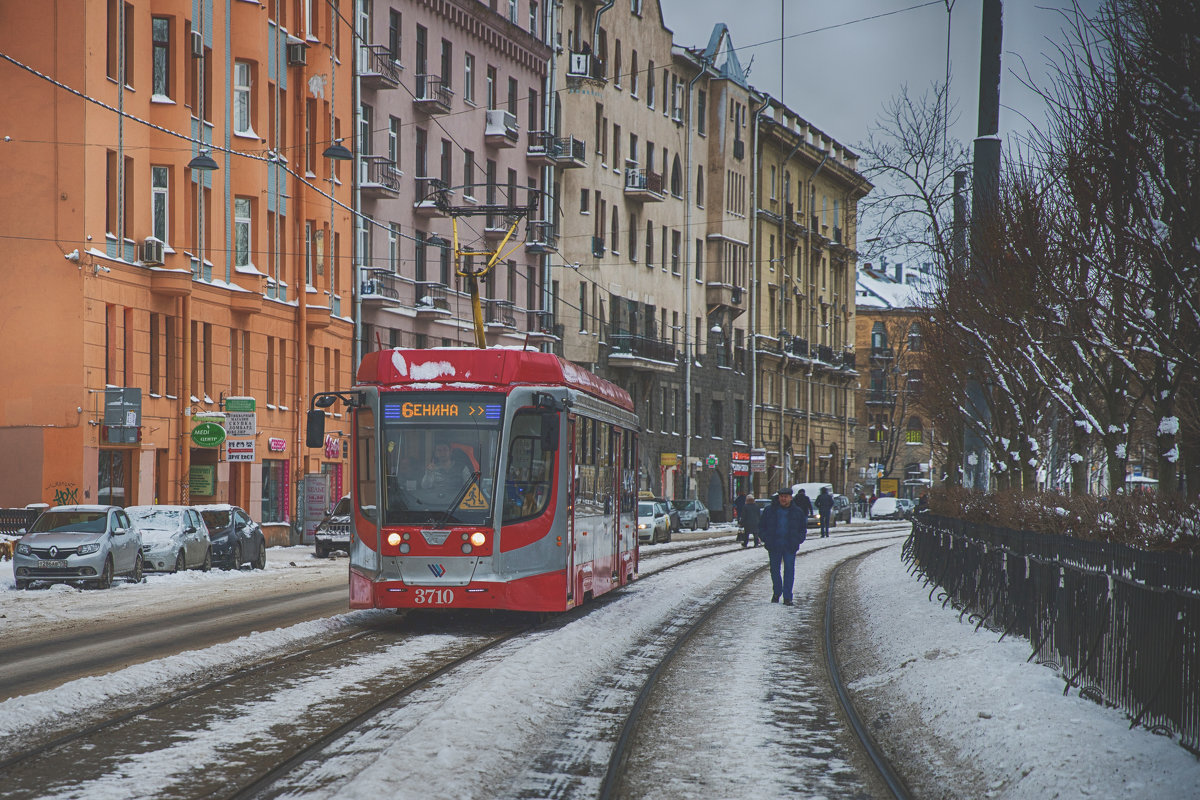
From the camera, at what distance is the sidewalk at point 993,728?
9633mm

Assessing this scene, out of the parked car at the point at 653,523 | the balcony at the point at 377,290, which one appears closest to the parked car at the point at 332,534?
the balcony at the point at 377,290

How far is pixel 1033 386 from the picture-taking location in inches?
1215

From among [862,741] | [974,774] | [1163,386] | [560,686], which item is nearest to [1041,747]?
[974,774]

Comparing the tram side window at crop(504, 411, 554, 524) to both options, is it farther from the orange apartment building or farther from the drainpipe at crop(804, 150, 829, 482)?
the drainpipe at crop(804, 150, 829, 482)

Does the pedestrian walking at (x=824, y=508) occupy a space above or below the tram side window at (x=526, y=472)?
below

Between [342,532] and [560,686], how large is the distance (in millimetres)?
27034

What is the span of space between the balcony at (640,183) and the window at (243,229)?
1085 inches

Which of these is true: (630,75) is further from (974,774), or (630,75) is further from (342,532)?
(974,774)

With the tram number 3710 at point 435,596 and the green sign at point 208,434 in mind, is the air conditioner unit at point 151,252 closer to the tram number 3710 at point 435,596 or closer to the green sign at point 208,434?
the green sign at point 208,434

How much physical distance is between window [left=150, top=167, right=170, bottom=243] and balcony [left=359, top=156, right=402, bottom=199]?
10.6m

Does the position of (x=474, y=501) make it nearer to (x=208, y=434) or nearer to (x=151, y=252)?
(x=208, y=434)

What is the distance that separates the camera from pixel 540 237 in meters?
62.2

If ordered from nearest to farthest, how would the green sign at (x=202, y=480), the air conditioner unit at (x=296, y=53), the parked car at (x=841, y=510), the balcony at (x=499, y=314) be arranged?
the green sign at (x=202, y=480) → the air conditioner unit at (x=296, y=53) → the balcony at (x=499, y=314) → the parked car at (x=841, y=510)

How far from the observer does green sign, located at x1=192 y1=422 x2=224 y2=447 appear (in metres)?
37.8
